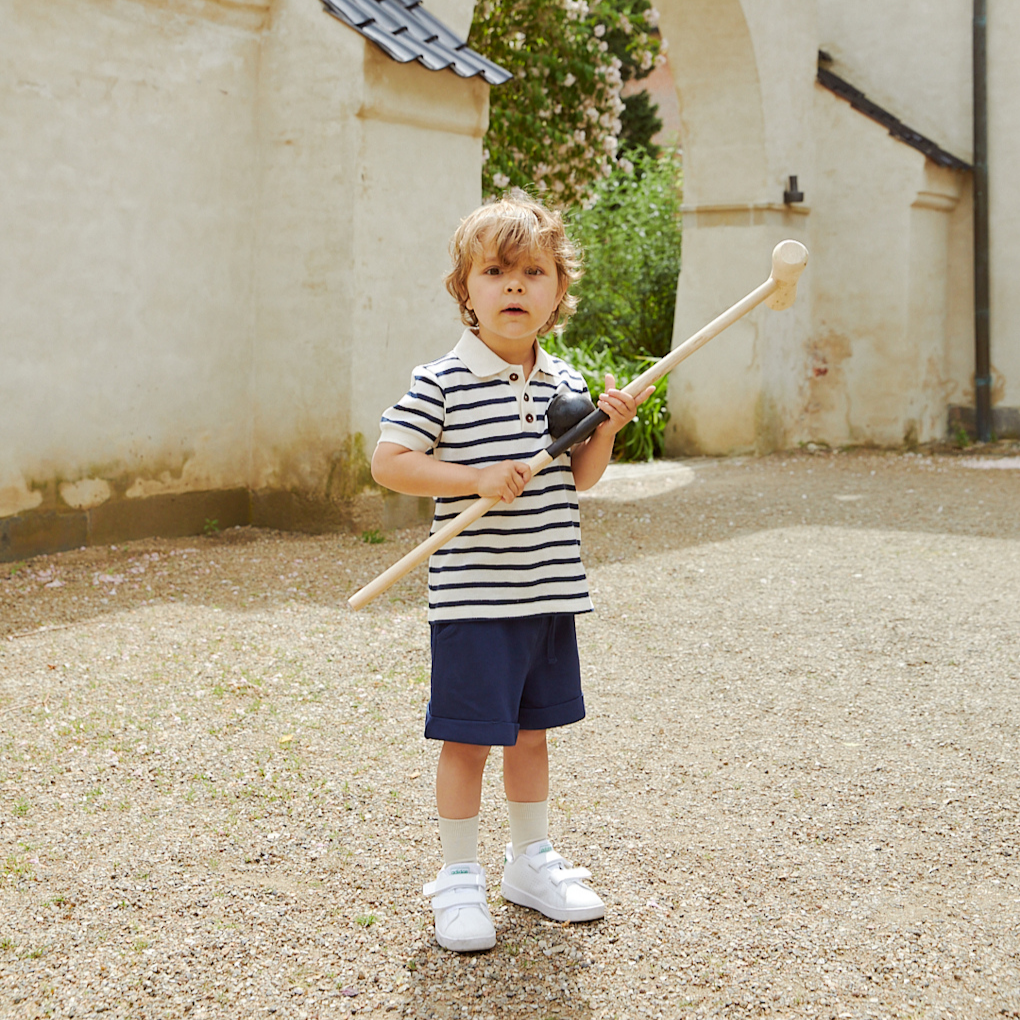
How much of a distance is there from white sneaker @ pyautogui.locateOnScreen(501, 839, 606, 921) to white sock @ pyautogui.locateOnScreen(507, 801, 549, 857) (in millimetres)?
13

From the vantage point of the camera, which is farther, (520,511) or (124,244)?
(124,244)

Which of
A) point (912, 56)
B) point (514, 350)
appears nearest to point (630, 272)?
point (912, 56)

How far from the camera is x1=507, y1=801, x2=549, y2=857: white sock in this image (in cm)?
210

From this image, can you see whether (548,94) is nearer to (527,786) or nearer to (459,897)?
(527,786)

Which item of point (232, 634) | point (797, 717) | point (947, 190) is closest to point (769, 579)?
point (797, 717)

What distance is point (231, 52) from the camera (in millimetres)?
5328

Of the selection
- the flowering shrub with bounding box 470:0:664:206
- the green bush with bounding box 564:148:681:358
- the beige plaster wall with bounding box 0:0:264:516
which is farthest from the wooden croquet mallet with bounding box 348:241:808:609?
the green bush with bounding box 564:148:681:358

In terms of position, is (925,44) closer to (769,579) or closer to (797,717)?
(769,579)

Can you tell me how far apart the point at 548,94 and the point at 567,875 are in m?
8.03

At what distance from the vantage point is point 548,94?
910cm

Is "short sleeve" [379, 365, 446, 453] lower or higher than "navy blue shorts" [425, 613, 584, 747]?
higher

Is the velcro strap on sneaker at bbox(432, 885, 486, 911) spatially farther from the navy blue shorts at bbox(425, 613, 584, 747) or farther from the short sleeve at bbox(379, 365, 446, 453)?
the short sleeve at bbox(379, 365, 446, 453)

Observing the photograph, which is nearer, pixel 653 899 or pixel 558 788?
pixel 653 899

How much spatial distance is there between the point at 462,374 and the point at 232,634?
2.15m
